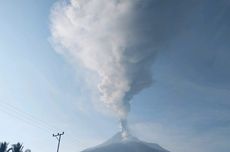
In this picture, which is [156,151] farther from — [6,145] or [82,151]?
[6,145]

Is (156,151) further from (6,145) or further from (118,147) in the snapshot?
(6,145)

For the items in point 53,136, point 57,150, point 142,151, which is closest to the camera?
point 57,150

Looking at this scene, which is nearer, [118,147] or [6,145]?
[6,145]

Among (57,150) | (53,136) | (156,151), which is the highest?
(156,151)

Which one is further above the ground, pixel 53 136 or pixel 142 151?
pixel 142 151

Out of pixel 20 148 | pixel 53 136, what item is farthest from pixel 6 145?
pixel 53 136

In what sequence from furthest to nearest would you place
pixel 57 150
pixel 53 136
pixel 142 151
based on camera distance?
pixel 142 151
pixel 53 136
pixel 57 150

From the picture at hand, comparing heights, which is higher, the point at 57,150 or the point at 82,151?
the point at 82,151

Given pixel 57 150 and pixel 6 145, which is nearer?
pixel 57 150

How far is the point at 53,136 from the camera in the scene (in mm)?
60750

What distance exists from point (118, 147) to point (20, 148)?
139 m

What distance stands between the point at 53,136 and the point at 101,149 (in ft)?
452

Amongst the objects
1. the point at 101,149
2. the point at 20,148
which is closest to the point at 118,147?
the point at 101,149

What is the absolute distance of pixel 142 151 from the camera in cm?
19300
